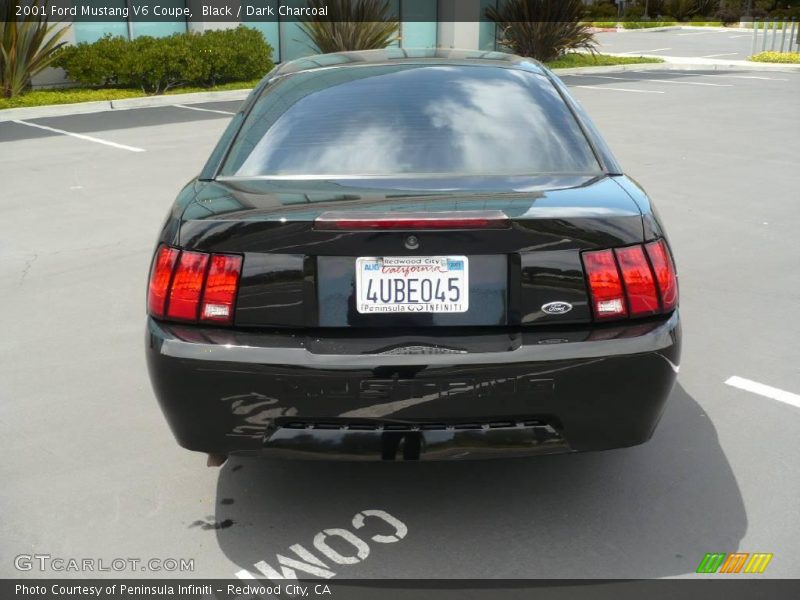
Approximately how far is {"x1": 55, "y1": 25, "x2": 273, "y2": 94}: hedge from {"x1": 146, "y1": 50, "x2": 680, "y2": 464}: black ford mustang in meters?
14.7

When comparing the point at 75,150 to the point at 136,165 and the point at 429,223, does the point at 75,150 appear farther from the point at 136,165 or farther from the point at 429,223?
the point at 429,223

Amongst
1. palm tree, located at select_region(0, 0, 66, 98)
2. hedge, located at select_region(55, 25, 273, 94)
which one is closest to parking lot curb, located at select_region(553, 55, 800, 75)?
hedge, located at select_region(55, 25, 273, 94)

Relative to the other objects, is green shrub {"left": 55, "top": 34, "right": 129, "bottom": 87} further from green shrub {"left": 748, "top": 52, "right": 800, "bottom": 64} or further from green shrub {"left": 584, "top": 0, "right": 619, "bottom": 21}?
green shrub {"left": 584, "top": 0, "right": 619, "bottom": 21}

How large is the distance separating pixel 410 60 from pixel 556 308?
5.66 feet

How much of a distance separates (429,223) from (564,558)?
1226 mm

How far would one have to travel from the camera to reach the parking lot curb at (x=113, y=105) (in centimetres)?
1432

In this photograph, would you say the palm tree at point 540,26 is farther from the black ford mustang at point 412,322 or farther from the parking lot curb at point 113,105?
the black ford mustang at point 412,322

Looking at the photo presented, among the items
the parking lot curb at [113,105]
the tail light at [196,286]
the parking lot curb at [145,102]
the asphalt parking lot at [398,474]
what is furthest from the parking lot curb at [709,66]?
the tail light at [196,286]

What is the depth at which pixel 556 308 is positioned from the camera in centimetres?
288

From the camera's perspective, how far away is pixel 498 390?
2793 mm

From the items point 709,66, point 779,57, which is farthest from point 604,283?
point 779,57

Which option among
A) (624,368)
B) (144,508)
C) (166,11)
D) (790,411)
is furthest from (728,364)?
(166,11)

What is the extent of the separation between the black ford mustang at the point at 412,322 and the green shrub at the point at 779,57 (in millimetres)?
25964

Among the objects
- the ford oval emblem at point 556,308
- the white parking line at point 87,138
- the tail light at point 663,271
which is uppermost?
the tail light at point 663,271
